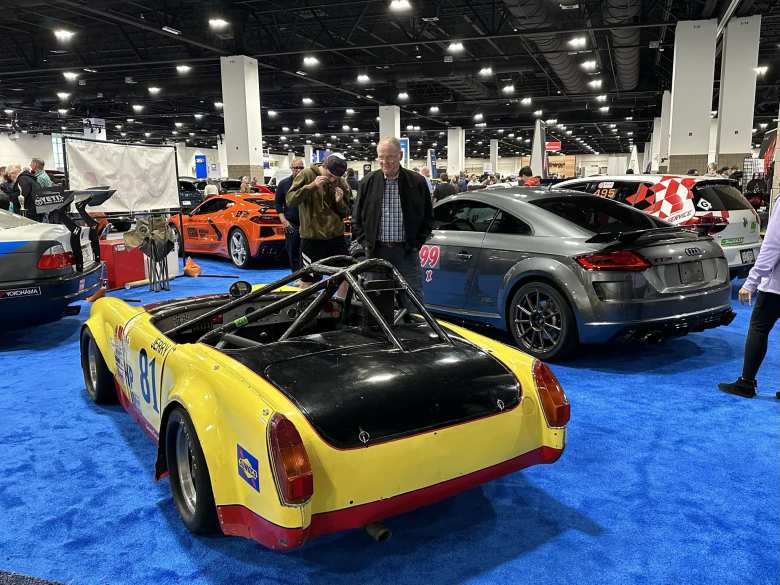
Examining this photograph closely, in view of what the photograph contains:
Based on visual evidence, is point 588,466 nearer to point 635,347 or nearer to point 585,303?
point 585,303

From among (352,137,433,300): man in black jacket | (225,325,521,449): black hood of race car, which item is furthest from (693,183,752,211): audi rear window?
(225,325,521,449): black hood of race car

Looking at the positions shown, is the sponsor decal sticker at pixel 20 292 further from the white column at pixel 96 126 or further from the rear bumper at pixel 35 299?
the white column at pixel 96 126

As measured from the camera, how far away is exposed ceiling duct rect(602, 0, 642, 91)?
12.6 meters

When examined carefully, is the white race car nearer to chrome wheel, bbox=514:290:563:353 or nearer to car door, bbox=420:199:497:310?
car door, bbox=420:199:497:310

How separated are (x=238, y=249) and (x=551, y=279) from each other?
24.2 feet

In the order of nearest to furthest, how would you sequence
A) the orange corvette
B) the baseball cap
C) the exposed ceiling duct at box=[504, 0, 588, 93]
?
the baseball cap, the orange corvette, the exposed ceiling duct at box=[504, 0, 588, 93]

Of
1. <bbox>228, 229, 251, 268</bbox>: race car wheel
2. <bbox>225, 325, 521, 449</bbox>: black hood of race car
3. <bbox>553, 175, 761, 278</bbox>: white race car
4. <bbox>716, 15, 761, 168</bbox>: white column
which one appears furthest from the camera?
<bbox>716, 15, 761, 168</bbox>: white column

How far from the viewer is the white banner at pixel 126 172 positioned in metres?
8.51

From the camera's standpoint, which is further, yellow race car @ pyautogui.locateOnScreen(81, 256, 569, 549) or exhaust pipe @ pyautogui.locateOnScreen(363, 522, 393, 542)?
exhaust pipe @ pyautogui.locateOnScreen(363, 522, 393, 542)

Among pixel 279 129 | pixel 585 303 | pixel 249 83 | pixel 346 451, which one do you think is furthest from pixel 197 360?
pixel 279 129

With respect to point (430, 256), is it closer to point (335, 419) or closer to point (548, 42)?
point (335, 419)

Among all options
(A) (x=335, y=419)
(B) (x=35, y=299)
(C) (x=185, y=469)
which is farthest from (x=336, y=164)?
(A) (x=335, y=419)

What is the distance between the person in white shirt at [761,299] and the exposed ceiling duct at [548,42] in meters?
9.45

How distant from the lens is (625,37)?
14914 millimetres
